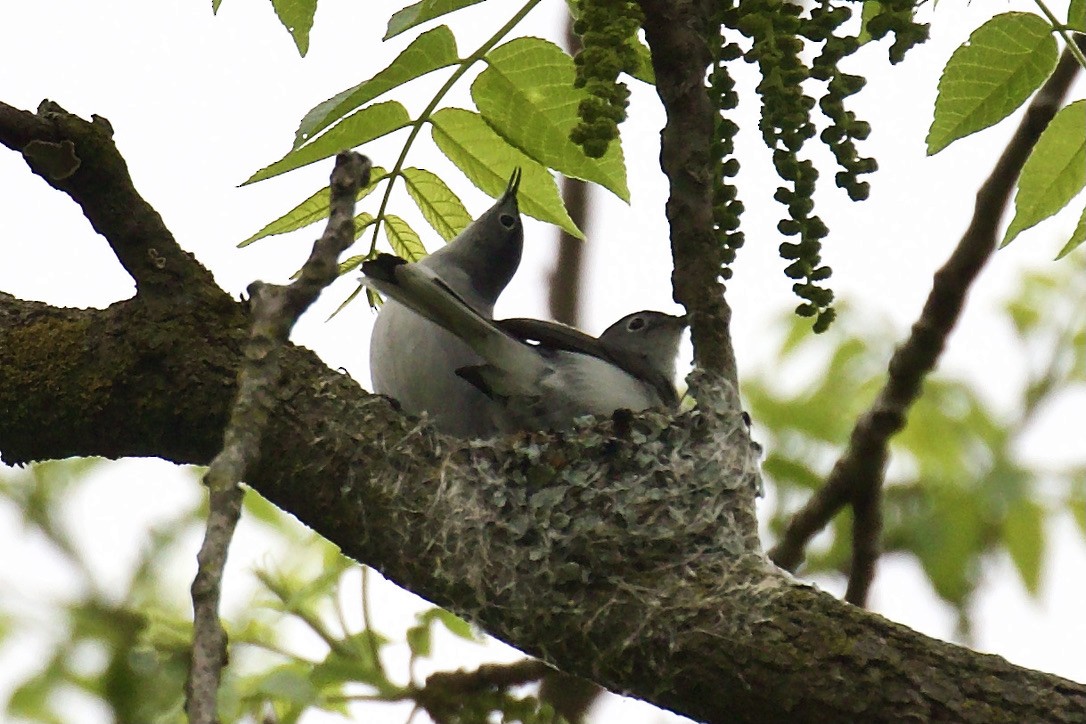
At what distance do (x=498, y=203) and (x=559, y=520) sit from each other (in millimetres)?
1427

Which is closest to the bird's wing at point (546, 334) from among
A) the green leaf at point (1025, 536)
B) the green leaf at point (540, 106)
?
the green leaf at point (540, 106)

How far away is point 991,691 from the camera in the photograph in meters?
1.74

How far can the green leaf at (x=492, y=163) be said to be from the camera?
2.65 metres

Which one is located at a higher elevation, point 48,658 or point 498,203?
point 498,203

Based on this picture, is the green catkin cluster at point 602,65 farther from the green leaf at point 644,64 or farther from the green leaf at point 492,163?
the green leaf at point 492,163

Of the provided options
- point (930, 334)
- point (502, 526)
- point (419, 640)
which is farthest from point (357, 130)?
point (930, 334)

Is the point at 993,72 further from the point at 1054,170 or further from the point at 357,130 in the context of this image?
the point at 357,130

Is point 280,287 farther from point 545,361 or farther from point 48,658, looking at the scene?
point 48,658

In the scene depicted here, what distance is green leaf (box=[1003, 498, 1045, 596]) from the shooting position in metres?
3.66

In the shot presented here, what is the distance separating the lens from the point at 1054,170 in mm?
2352

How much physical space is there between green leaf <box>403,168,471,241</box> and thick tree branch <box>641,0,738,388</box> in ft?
2.26

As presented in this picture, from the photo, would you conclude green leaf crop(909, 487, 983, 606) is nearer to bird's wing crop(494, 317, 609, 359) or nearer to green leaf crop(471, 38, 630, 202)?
bird's wing crop(494, 317, 609, 359)

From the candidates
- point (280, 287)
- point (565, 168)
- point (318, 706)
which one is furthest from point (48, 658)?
point (280, 287)

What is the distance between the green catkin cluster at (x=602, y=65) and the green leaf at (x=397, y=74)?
0.33 metres
